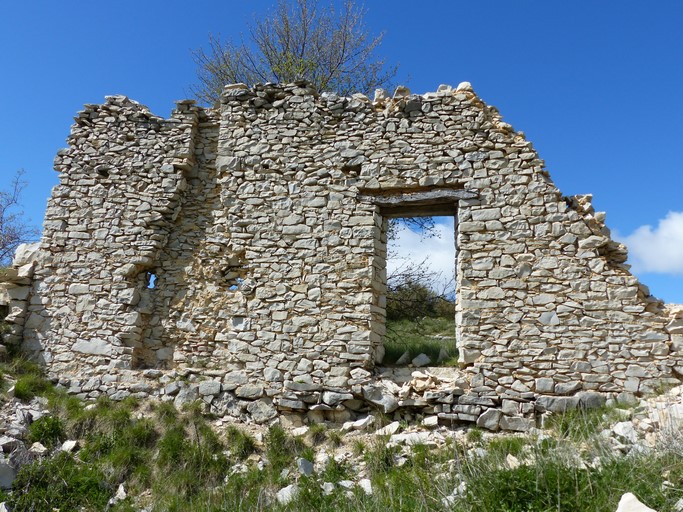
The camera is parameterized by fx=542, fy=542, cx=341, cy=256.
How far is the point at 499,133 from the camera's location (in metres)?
7.28

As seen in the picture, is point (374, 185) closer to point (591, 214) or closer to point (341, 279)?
point (341, 279)

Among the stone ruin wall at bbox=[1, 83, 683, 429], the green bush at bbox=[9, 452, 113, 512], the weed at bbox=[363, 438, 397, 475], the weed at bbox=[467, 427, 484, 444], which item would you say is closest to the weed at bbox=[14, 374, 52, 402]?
the stone ruin wall at bbox=[1, 83, 683, 429]

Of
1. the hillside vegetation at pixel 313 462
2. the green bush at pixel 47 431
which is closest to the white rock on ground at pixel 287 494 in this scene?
the hillside vegetation at pixel 313 462

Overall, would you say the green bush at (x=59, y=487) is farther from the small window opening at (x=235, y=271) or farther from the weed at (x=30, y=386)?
the small window opening at (x=235, y=271)

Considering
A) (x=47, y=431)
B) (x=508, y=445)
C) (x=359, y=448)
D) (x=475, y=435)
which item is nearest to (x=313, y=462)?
(x=359, y=448)

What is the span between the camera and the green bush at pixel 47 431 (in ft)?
21.2

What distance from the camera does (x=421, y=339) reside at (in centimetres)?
964

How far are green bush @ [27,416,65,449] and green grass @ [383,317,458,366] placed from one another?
4.17 m

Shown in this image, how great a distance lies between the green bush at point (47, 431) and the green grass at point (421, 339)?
4.17m

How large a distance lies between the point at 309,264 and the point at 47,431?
378cm

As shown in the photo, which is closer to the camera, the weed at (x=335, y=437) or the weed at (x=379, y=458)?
the weed at (x=379, y=458)

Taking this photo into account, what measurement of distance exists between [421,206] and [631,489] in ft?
14.6

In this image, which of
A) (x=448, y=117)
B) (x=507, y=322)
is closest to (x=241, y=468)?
(x=507, y=322)

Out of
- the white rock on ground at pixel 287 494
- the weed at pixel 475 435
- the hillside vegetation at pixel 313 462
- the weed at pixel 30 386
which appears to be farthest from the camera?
the weed at pixel 30 386
